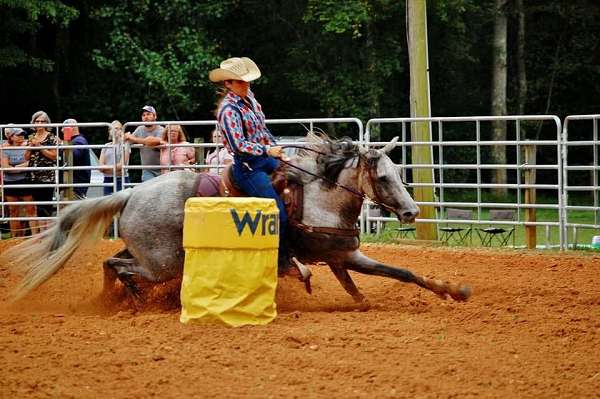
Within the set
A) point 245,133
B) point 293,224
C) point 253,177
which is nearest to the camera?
point 245,133

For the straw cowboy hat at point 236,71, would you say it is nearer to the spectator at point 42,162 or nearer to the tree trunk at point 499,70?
the spectator at point 42,162

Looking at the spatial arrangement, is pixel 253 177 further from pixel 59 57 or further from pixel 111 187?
pixel 59 57

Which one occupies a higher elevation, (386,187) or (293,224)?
(386,187)

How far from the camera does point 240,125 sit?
849 centimetres

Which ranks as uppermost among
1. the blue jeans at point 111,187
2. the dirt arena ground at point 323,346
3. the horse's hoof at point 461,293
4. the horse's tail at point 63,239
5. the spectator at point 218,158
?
the spectator at point 218,158

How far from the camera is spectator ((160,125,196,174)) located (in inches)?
587

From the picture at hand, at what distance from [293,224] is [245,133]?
883mm

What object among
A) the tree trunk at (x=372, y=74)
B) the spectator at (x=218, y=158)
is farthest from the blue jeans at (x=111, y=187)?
the tree trunk at (x=372, y=74)

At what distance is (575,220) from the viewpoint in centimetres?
2362

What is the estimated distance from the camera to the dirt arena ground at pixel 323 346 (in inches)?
237

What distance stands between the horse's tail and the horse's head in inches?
79.3

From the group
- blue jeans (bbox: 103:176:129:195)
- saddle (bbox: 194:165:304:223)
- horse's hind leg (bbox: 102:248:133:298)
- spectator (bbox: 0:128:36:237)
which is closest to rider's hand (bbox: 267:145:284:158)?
saddle (bbox: 194:165:304:223)

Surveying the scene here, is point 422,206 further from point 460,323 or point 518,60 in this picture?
point 518,60

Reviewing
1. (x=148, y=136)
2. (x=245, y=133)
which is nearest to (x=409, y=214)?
(x=245, y=133)
